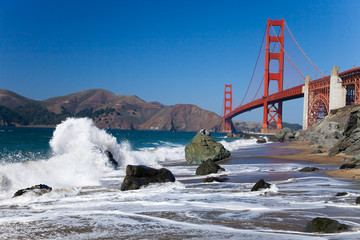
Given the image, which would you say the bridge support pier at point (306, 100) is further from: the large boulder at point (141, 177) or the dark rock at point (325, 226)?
the dark rock at point (325, 226)

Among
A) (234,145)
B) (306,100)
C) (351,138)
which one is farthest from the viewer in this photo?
(306,100)

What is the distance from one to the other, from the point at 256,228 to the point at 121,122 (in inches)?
5819

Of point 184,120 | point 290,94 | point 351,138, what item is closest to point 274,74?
point 290,94

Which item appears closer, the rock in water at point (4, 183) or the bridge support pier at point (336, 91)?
the rock in water at point (4, 183)

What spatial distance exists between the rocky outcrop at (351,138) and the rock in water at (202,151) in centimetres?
461

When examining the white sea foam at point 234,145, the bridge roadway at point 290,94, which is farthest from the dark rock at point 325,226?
the bridge roadway at point 290,94

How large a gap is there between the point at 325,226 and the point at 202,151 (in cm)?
1169

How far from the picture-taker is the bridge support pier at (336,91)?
38.6 metres

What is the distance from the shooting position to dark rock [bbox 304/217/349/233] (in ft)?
14.5

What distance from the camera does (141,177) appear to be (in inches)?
357

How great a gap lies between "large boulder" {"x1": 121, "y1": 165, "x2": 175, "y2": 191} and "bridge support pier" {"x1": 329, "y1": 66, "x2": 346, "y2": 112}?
33.4m

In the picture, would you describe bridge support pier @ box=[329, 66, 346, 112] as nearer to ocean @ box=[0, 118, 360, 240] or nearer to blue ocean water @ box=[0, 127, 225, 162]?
blue ocean water @ box=[0, 127, 225, 162]

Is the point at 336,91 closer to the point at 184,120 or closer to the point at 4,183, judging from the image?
the point at 4,183

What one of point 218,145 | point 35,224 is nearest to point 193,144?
point 218,145
